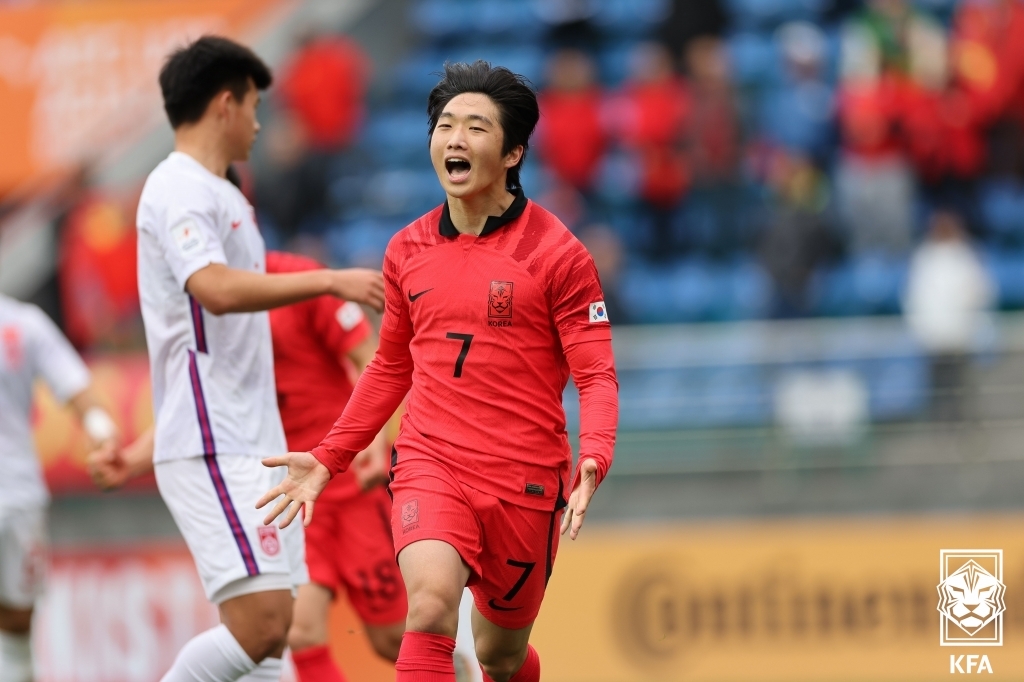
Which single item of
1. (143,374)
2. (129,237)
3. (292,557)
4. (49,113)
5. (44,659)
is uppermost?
(49,113)

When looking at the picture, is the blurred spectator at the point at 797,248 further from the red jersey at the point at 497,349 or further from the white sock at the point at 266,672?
the red jersey at the point at 497,349

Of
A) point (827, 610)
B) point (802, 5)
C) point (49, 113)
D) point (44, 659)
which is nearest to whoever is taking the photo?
point (827, 610)

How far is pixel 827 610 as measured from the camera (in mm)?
10336

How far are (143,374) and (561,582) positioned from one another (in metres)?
4.01

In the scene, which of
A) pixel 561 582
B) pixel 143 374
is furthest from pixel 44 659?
pixel 561 582

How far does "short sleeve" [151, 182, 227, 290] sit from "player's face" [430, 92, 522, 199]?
101 cm

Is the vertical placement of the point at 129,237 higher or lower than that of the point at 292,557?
higher

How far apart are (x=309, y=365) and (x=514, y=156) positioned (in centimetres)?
178

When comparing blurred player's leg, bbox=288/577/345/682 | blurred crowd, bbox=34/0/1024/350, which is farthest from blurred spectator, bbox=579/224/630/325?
blurred player's leg, bbox=288/577/345/682

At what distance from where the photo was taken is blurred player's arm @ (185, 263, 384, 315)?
555cm

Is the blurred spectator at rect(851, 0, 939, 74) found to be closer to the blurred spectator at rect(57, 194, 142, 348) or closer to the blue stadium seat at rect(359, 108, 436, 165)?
the blue stadium seat at rect(359, 108, 436, 165)

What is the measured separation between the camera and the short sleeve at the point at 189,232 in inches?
223

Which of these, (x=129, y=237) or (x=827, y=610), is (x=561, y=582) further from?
(x=129, y=237)

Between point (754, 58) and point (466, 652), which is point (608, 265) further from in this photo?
point (466, 652)
